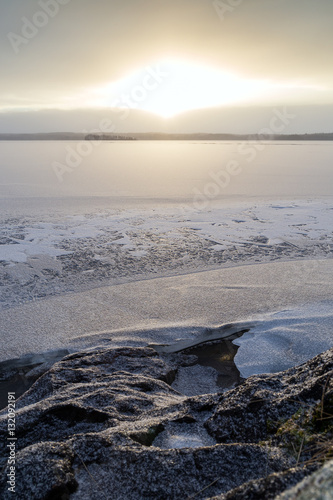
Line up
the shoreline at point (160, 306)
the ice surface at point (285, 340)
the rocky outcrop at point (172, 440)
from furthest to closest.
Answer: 1. the shoreline at point (160, 306)
2. the ice surface at point (285, 340)
3. the rocky outcrop at point (172, 440)

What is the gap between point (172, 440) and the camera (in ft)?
4.87

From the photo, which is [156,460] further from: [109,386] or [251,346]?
[251,346]

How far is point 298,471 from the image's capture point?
989 mm

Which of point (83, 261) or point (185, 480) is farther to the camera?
point (83, 261)

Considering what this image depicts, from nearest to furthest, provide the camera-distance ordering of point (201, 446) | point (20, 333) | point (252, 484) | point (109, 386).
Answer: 1. point (252, 484)
2. point (201, 446)
3. point (109, 386)
4. point (20, 333)

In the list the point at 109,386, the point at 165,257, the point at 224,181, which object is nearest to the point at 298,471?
the point at 109,386

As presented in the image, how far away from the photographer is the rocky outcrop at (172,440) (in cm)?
121

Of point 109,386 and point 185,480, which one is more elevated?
point 185,480

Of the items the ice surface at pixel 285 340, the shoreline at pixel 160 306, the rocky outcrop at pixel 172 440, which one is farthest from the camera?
the shoreline at pixel 160 306

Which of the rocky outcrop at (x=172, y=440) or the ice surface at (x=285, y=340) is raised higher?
the rocky outcrop at (x=172, y=440)

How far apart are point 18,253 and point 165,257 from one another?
76.0 inches

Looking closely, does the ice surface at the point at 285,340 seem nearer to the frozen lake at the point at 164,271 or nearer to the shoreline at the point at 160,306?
the frozen lake at the point at 164,271

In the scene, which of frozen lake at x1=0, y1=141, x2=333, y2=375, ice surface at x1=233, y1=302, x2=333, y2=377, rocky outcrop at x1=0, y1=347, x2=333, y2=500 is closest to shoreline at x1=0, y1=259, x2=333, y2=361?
frozen lake at x1=0, y1=141, x2=333, y2=375

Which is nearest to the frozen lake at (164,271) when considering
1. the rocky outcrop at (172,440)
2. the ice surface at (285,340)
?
the ice surface at (285,340)
